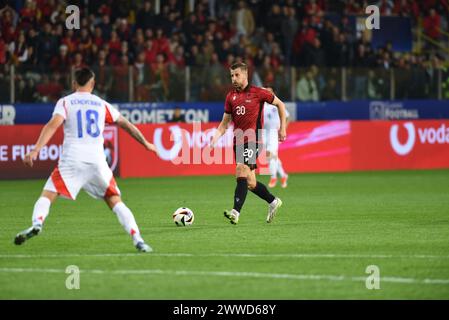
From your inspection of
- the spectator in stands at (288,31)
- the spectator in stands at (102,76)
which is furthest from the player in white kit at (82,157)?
the spectator in stands at (288,31)

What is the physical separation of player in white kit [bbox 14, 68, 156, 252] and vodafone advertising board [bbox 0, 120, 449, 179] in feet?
43.3

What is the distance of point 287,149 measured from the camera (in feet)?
91.5

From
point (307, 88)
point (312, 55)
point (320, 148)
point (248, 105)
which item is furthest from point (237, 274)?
point (312, 55)

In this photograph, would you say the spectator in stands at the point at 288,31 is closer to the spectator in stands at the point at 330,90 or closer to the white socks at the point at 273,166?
the spectator in stands at the point at 330,90

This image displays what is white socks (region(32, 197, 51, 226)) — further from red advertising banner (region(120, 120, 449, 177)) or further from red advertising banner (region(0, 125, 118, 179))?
red advertising banner (region(120, 120, 449, 177))

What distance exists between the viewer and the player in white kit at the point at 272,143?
76.6ft

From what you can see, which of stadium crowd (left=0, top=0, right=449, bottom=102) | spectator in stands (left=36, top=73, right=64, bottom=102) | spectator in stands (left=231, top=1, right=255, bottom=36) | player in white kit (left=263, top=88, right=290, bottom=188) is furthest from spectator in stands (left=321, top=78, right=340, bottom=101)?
spectator in stands (left=36, top=73, right=64, bottom=102)

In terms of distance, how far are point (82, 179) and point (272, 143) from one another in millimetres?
11833

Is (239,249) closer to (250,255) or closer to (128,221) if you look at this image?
(250,255)

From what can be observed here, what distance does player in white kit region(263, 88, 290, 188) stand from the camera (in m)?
23.3

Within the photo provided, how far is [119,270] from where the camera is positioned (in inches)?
412

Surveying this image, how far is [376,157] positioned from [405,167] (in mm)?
871

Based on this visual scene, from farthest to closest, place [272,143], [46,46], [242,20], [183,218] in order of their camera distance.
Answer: [242,20], [46,46], [272,143], [183,218]
